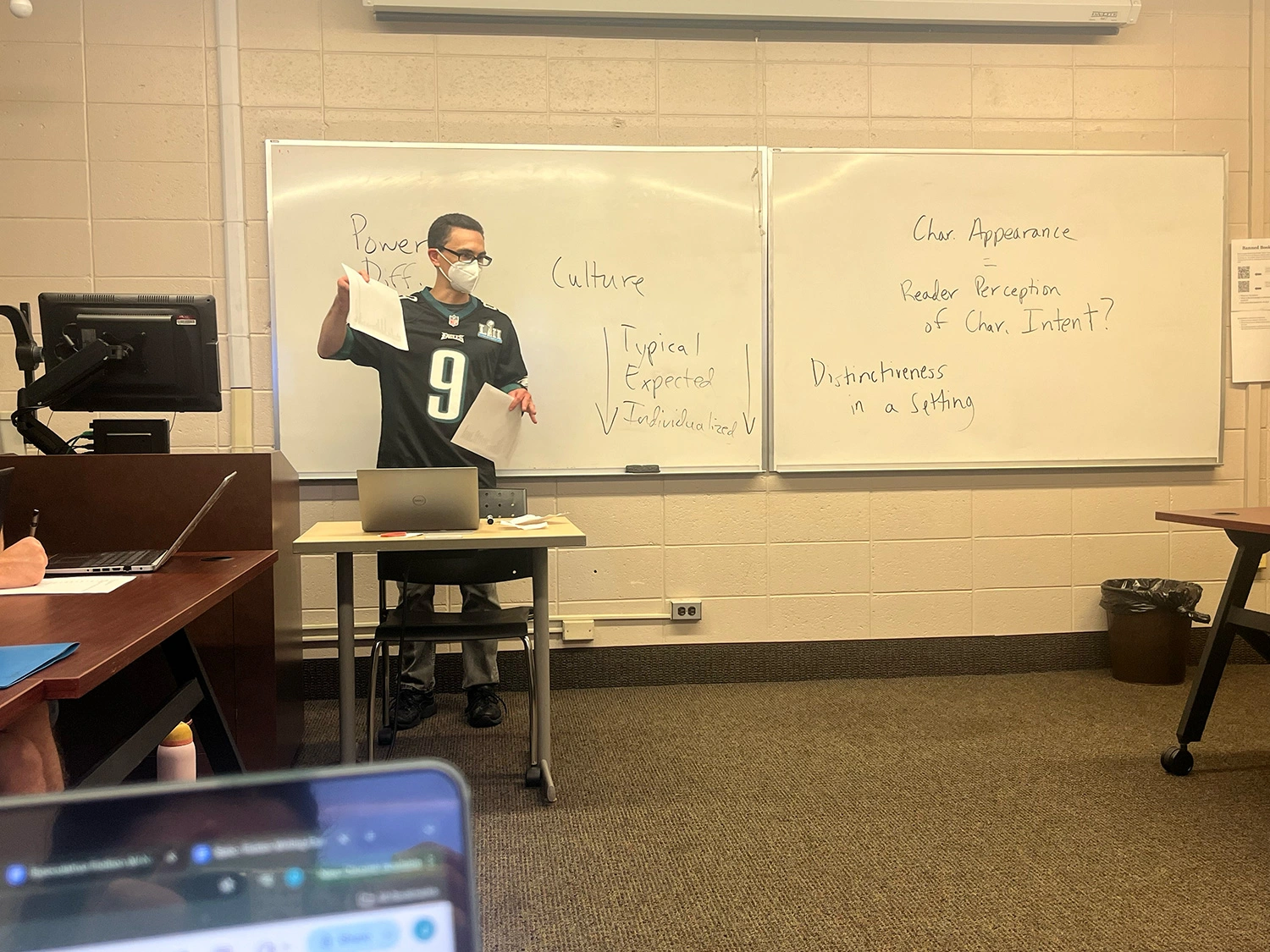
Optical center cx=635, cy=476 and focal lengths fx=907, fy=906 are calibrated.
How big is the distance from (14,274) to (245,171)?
0.88 m

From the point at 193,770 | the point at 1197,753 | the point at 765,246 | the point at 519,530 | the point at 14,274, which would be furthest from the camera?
the point at 765,246

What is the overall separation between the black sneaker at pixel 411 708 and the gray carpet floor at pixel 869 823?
7cm

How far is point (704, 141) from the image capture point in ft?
11.2

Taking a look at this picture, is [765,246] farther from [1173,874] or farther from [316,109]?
[1173,874]

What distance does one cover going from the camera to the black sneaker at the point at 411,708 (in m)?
2.93

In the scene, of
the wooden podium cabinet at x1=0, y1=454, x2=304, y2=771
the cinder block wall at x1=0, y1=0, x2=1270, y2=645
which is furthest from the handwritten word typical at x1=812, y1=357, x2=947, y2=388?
the wooden podium cabinet at x1=0, y1=454, x2=304, y2=771

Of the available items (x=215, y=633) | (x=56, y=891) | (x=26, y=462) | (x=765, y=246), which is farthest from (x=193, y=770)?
(x=765, y=246)

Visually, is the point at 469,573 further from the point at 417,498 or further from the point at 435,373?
the point at 435,373

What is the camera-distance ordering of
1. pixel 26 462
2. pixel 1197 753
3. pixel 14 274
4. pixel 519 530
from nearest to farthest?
pixel 26 462 < pixel 519 530 < pixel 1197 753 < pixel 14 274

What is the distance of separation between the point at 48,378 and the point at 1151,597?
359cm

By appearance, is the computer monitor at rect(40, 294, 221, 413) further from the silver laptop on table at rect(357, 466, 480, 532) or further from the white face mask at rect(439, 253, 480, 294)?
the white face mask at rect(439, 253, 480, 294)

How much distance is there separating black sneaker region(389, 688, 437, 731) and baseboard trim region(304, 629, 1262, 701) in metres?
0.30

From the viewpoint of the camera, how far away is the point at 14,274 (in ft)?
10.5

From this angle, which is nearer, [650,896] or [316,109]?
[650,896]
